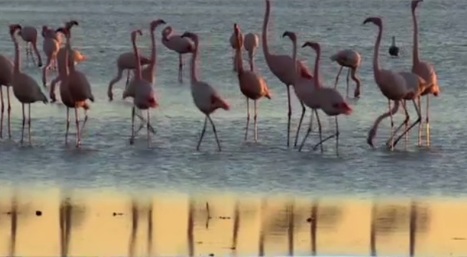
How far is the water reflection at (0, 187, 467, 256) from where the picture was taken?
25.1 feet

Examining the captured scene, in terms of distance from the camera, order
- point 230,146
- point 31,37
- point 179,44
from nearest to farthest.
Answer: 1. point 230,146
2. point 179,44
3. point 31,37

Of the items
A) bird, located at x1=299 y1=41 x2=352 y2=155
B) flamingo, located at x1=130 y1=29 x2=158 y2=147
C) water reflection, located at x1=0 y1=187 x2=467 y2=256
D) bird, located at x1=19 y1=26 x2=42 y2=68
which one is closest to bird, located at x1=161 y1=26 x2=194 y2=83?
bird, located at x1=19 y1=26 x2=42 y2=68

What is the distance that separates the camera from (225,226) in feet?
27.2

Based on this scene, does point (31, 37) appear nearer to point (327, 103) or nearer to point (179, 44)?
point (179, 44)

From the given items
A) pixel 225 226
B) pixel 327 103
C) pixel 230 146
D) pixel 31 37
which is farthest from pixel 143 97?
pixel 31 37

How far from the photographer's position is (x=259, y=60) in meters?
20.5

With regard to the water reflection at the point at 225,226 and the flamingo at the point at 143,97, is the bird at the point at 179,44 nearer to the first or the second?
the flamingo at the point at 143,97

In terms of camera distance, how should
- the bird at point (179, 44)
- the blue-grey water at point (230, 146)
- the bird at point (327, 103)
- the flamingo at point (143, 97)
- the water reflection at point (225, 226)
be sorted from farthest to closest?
the bird at point (179, 44)
the flamingo at point (143, 97)
the bird at point (327, 103)
the blue-grey water at point (230, 146)
the water reflection at point (225, 226)

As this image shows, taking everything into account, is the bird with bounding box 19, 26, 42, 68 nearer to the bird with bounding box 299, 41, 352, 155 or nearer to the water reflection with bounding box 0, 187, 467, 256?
the bird with bounding box 299, 41, 352, 155

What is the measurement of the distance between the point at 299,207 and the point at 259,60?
11601mm

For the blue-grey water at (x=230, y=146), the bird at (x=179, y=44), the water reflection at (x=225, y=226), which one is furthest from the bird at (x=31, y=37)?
the water reflection at (x=225, y=226)

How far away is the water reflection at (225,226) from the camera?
7641mm

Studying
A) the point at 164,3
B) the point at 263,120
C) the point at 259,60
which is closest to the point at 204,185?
the point at 263,120

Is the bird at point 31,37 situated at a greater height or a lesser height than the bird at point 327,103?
greater
